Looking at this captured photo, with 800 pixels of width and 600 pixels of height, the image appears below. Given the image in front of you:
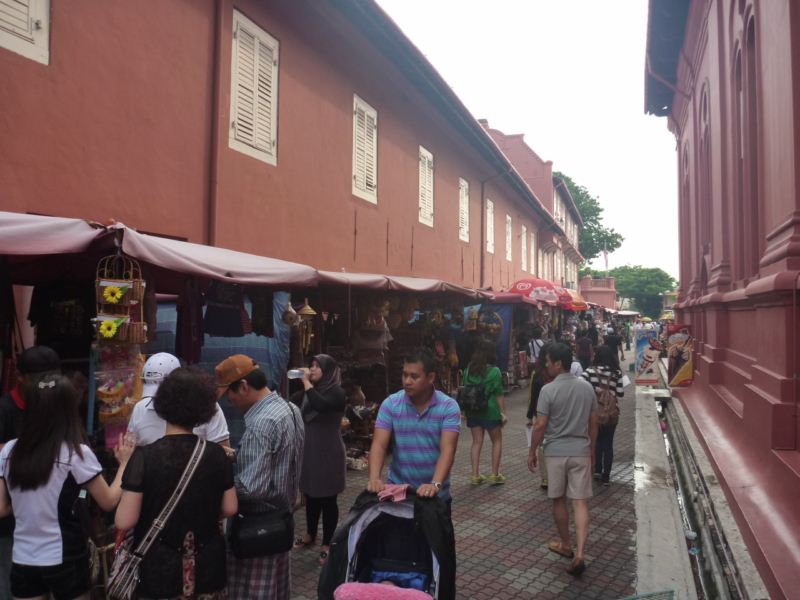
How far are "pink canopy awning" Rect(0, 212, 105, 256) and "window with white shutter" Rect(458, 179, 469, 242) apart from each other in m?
13.2

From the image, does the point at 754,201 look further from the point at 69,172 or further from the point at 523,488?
the point at 69,172

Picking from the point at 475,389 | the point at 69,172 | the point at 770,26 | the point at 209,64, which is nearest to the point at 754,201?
the point at 770,26

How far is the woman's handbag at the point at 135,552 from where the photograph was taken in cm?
272

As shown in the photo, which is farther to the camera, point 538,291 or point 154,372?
point 538,291

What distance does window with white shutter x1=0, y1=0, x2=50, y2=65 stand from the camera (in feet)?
Answer: 16.1

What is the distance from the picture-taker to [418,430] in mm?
3691

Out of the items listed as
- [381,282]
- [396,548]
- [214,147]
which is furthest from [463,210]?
[396,548]

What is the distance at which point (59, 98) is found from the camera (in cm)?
537

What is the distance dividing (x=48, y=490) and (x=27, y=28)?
158 inches

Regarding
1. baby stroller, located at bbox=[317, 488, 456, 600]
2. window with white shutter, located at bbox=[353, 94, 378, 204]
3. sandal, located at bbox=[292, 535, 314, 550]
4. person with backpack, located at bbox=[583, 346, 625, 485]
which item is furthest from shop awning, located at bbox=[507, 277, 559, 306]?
baby stroller, located at bbox=[317, 488, 456, 600]

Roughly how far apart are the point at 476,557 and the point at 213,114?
549cm

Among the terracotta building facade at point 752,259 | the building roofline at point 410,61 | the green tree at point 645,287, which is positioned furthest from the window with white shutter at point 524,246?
the green tree at point 645,287

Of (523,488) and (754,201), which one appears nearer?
(754,201)

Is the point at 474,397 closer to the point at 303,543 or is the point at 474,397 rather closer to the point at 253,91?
the point at 303,543
